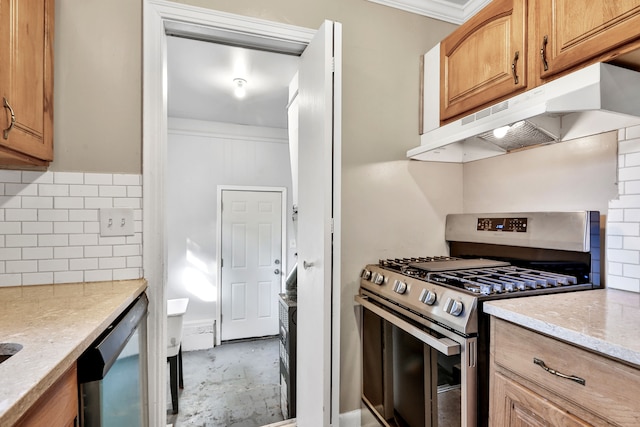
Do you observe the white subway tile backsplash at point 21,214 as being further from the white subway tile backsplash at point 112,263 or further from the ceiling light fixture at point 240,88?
the ceiling light fixture at point 240,88

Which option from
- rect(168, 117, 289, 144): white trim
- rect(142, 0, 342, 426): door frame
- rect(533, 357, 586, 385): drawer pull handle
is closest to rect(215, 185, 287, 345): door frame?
rect(168, 117, 289, 144): white trim

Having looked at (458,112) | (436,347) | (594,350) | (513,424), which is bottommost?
(513,424)

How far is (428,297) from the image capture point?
1.19 m

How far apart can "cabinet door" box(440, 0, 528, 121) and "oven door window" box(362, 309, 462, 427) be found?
1.11m

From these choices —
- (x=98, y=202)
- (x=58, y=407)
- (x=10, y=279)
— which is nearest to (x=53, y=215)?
(x=98, y=202)

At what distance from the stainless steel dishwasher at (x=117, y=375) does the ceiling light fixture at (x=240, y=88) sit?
1997 millimetres

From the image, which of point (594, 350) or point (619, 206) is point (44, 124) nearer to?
point (594, 350)

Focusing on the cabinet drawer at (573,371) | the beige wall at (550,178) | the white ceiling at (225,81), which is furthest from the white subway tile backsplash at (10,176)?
the beige wall at (550,178)

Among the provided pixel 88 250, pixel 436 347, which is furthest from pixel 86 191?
pixel 436 347

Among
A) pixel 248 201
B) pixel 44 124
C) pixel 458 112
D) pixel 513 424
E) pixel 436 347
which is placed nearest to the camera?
pixel 513 424

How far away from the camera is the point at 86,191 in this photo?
4.42 ft

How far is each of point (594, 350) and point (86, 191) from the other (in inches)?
71.3

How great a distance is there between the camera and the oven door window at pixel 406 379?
1.10 m

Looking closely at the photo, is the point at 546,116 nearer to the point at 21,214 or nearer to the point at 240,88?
the point at 21,214
